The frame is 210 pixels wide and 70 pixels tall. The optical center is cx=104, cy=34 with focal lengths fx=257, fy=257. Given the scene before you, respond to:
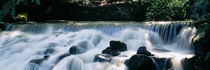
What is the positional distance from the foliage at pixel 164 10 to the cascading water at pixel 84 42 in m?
3.77

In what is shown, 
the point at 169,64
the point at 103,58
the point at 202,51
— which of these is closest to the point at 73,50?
the point at 103,58

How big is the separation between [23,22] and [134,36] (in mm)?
6167

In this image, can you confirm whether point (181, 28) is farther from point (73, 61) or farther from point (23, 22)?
point (23, 22)

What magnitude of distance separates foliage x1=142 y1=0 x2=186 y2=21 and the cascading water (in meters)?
3.77

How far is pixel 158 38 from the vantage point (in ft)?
33.3

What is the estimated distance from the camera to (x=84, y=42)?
947 cm

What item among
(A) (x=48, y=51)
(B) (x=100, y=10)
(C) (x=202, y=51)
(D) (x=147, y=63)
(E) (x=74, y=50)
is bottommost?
(A) (x=48, y=51)

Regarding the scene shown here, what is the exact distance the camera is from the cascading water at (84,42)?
23.8ft

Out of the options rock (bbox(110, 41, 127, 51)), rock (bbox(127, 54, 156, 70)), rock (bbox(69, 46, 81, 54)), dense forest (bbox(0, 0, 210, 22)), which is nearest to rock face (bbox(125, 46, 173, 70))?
rock (bbox(127, 54, 156, 70))

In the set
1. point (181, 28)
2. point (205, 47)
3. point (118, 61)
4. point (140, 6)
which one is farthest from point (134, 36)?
point (140, 6)

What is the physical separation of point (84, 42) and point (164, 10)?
661 centimetres

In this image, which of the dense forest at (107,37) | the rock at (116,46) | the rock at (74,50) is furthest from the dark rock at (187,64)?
the rock at (74,50)

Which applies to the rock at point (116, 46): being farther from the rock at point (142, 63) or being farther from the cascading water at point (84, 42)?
the rock at point (142, 63)

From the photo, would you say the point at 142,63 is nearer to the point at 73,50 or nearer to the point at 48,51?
the point at 73,50
